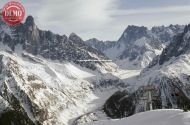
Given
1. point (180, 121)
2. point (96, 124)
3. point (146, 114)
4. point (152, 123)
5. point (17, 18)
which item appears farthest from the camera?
Result: point (17, 18)

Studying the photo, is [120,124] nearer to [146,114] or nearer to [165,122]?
[146,114]

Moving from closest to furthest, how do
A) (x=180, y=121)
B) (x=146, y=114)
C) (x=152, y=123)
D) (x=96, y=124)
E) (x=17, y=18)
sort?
(x=180, y=121), (x=152, y=123), (x=146, y=114), (x=96, y=124), (x=17, y=18)

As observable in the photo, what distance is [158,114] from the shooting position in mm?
69750

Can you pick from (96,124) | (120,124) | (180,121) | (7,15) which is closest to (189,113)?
(180,121)

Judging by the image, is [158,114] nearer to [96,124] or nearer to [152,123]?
[152,123]

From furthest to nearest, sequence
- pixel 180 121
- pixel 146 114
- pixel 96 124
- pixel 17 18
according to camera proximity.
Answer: pixel 17 18 < pixel 96 124 < pixel 146 114 < pixel 180 121

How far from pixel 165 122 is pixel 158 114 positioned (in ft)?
17.9

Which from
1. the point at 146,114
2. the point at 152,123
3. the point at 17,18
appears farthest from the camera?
the point at 17,18

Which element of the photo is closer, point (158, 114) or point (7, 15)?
point (158, 114)

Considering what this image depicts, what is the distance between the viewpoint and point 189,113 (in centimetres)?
6456

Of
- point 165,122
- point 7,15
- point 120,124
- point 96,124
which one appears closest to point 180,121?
point 165,122

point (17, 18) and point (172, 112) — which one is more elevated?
point (17, 18)

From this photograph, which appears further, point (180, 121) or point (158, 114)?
point (158, 114)

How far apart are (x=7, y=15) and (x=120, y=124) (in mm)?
29551
